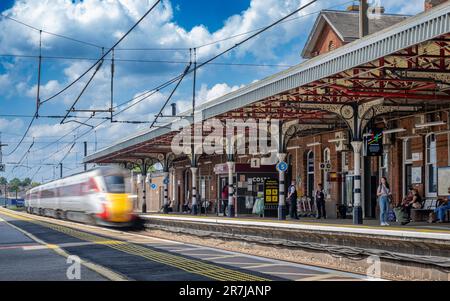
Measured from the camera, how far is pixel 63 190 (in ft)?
140

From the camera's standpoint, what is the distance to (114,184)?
3328 cm

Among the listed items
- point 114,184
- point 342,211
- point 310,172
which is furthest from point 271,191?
point 114,184

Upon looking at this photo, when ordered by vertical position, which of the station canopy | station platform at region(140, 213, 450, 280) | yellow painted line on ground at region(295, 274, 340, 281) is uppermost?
the station canopy

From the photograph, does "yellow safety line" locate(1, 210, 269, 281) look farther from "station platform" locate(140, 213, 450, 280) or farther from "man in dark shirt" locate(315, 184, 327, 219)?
"man in dark shirt" locate(315, 184, 327, 219)

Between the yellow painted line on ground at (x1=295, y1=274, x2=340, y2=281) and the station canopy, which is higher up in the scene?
the station canopy

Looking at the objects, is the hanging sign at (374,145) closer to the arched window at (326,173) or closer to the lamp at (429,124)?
the lamp at (429,124)

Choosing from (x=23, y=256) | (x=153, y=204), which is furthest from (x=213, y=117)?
(x=153, y=204)

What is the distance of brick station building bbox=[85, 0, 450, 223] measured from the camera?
19891 mm

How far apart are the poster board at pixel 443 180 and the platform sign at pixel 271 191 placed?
947 cm

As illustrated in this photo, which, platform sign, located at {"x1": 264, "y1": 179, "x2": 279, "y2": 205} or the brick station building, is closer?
the brick station building

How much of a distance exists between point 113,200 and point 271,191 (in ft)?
25.0

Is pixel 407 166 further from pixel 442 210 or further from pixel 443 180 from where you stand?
pixel 442 210

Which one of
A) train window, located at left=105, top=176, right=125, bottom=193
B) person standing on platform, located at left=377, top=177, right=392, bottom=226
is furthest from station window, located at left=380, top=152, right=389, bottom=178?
train window, located at left=105, top=176, right=125, bottom=193

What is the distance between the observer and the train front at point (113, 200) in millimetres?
32656
